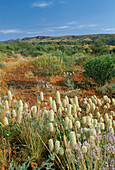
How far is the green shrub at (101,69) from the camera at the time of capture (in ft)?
20.3

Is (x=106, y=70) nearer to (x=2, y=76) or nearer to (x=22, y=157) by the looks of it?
(x=2, y=76)

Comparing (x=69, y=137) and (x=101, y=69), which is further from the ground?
(x=101, y=69)

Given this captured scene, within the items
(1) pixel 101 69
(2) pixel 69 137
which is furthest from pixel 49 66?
(2) pixel 69 137

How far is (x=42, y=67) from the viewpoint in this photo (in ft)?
29.2

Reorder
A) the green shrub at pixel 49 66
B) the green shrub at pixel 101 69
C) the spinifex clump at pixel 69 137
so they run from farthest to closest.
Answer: the green shrub at pixel 49 66
the green shrub at pixel 101 69
the spinifex clump at pixel 69 137

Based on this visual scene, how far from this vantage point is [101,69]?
6.34 meters

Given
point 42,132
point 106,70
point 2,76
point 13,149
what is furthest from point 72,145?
point 2,76

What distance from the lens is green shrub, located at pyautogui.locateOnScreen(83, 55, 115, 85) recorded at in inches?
244

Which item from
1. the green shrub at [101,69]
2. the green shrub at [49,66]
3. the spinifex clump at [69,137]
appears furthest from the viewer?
the green shrub at [49,66]

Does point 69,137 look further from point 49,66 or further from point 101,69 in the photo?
point 49,66

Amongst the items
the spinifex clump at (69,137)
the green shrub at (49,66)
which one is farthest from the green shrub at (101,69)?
the spinifex clump at (69,137)

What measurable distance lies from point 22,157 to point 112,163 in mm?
1063

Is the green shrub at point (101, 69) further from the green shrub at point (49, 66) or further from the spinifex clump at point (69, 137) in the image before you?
the spinifex clump at point (69, 137)

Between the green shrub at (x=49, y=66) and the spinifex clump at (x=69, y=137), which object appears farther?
the green shrub at (x=49, y=66)
